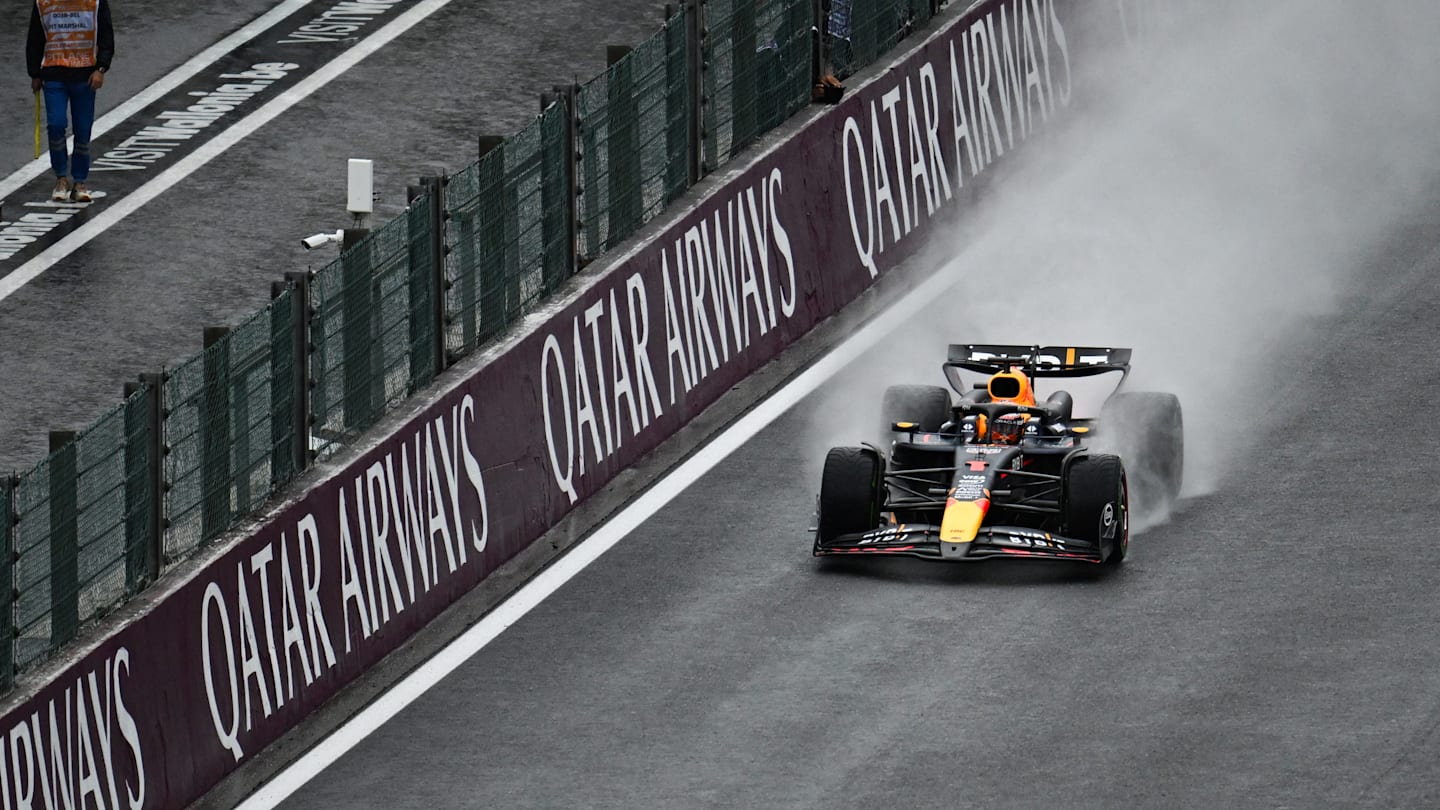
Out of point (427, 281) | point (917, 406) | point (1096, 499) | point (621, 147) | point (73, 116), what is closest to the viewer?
point (1096, 499)

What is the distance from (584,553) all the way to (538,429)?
30.9 inches

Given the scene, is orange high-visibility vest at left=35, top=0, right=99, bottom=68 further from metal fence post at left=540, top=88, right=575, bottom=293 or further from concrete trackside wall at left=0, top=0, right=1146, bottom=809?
concrete trackside wall at left=0, top=0, right=1146, bottom=809

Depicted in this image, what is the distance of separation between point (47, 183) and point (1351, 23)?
1256cm

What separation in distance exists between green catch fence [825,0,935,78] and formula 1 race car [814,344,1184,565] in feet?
14.9

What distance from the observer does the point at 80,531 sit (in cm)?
1482

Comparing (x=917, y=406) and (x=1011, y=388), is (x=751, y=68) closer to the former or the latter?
(x=917, y=406)

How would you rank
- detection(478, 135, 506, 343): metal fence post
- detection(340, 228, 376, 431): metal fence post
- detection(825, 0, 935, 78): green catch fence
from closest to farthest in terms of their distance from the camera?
detection(340, 228, 376, 431): metal fence post
detection(478, 135, 506, 343): metal fence post
detection(825, 0, 935, 78): green catch fence

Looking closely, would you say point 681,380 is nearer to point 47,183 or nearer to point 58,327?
point 58,327

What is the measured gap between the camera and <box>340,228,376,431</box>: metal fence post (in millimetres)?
16922

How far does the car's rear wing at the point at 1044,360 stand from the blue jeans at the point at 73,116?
7.09 meters

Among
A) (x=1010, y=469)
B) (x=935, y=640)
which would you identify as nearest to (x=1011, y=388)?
(x=1010, y=469)

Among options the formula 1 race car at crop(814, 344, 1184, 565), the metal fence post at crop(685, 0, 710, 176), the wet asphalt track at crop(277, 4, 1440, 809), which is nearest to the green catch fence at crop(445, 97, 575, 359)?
the wet asphalt track at crop(277, 4, 1440, 809)

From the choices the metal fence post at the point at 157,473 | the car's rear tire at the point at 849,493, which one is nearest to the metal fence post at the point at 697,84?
the car's rear tire at the point at 849,493

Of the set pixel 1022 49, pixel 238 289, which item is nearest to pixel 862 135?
pixel 1022 49
